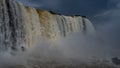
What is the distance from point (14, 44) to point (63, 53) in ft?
32.5

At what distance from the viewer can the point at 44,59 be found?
145 ft

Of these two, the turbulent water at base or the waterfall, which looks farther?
the waterfall

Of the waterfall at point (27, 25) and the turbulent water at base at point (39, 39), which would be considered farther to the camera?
the waterfall at point (27, 25)

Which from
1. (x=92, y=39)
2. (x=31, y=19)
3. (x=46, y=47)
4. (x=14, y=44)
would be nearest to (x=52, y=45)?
(x=46, y=47)

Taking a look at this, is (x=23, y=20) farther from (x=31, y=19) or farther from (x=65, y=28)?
(x=65, y=28)

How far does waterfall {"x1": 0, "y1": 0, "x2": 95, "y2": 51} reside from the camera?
4122 cm

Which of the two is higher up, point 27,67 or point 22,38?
point 22,38

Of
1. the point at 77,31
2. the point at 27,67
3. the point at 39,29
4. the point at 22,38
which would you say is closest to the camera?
the point at 27,67

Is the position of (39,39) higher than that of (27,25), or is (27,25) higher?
(27,25)

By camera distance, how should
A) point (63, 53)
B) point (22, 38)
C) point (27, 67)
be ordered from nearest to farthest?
point (27, 67), point (22, 38), point (63, 53)

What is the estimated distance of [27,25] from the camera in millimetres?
45062

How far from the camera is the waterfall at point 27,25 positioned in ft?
135

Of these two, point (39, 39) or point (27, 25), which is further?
point (39, 39)

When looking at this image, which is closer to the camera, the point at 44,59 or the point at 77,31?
the point at 44,59
